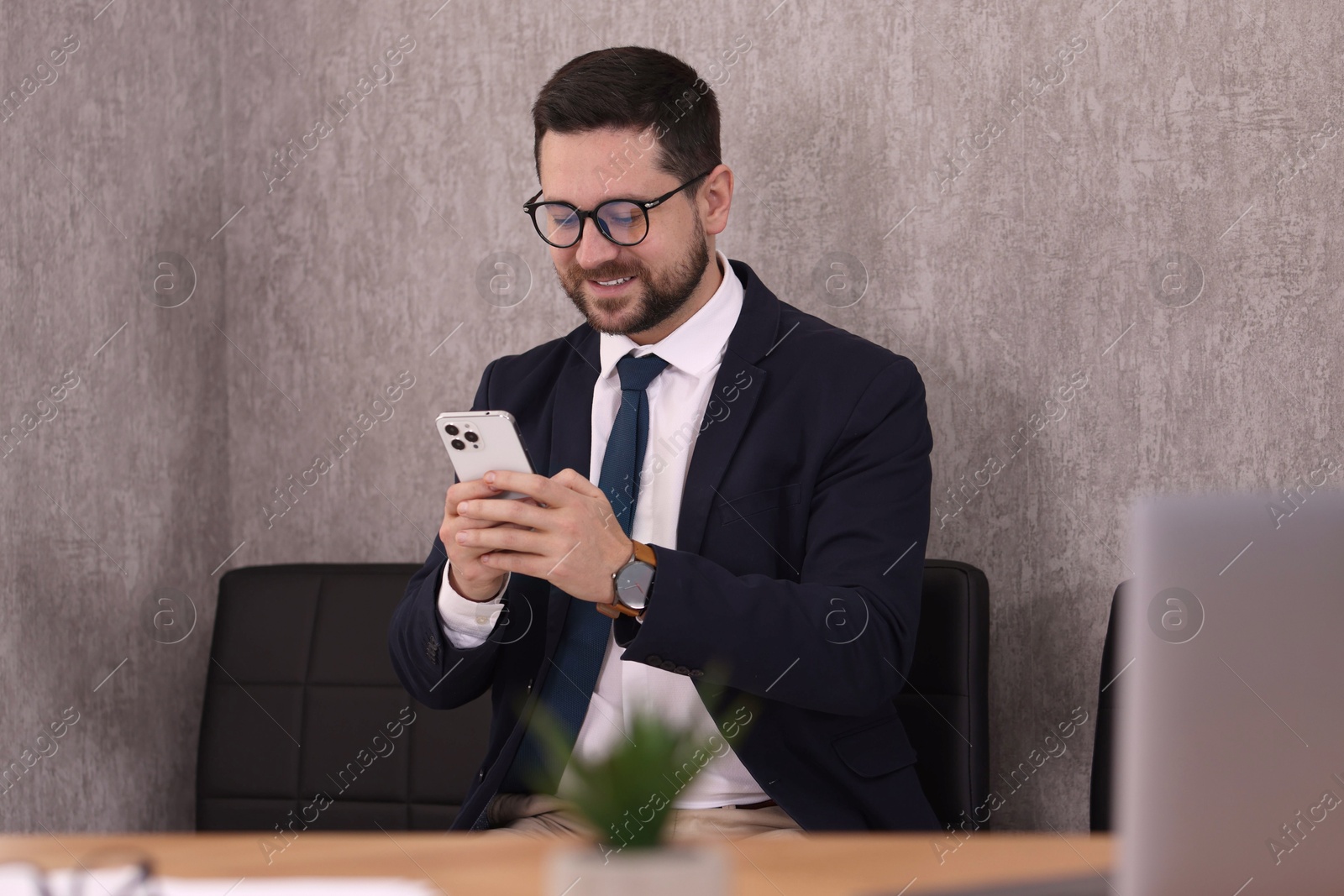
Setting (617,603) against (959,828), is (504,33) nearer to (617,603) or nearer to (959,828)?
(617,603)

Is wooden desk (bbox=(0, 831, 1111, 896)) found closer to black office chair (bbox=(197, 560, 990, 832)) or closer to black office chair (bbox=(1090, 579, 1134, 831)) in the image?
black office chair (bbox=(1090, 579, 1134, 831))

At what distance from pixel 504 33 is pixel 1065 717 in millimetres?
1667

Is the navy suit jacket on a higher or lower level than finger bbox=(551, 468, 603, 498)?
lower

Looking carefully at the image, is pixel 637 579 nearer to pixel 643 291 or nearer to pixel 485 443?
pixel 485 443

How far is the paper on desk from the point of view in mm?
960

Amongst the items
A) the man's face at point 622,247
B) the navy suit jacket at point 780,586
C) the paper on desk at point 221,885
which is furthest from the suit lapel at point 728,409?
the paper on desk at point 221,885

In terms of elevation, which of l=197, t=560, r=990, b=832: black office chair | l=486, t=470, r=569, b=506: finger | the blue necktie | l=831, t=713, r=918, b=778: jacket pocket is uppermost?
l=486, t=470, r=569, b=506: finger

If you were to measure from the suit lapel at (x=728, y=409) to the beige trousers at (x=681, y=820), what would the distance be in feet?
1.19

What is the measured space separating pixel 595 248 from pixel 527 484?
1.71 ft

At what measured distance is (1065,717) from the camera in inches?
80.4

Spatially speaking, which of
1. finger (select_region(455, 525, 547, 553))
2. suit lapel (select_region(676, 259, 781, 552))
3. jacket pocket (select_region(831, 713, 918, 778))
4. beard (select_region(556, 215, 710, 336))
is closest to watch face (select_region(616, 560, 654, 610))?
finger (select_region(455, 525, 547, 553))

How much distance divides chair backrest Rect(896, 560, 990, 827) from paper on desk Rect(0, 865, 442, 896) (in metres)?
1.02

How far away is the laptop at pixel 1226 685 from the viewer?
675mm

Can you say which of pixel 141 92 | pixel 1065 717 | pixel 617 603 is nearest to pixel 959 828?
pixel 1065 717
